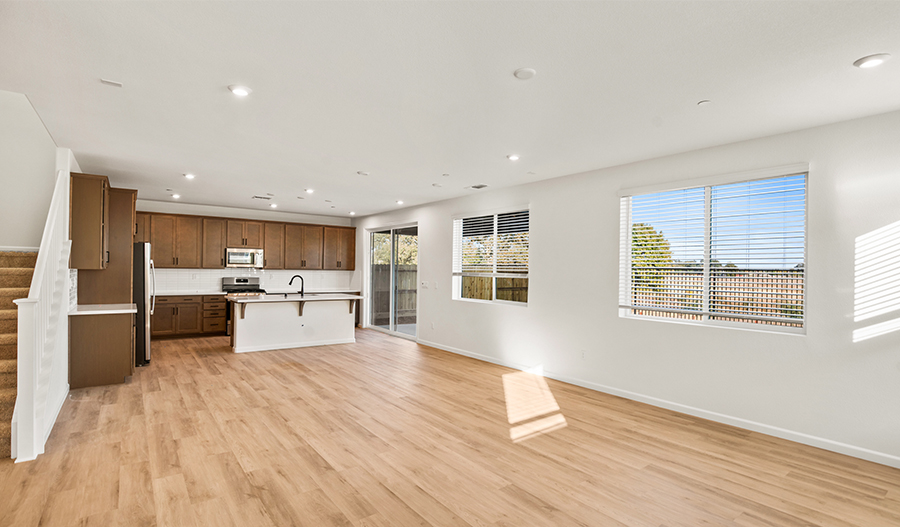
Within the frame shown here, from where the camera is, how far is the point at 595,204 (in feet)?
17.0

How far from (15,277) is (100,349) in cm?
116

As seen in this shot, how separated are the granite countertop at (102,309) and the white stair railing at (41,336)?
457mm

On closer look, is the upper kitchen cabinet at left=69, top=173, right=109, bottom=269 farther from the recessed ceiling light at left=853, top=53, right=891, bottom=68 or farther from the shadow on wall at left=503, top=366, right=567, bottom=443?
the recessed ceiling light at left=853, top=53, right=891, bottom=68

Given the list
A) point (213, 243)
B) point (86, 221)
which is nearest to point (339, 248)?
point (213, 243)

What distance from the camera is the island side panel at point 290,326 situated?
23.2ft

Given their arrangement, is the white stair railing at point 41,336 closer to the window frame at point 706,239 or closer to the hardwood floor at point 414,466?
the hardwood floor at point 414,466

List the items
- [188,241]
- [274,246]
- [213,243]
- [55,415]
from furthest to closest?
[274,246] → [213,243] → [188,241] → [55,415]

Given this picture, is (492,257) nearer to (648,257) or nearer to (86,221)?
(648,257)

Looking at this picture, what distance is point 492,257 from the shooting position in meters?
6.72

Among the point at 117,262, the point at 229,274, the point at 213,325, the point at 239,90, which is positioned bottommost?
the point at 213,325

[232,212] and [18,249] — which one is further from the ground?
[232,212]

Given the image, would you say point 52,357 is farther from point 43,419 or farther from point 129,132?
point 129,132

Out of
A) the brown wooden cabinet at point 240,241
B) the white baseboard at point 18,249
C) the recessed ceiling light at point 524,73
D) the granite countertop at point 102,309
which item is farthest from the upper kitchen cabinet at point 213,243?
the recessed ceiling light at point 524,73

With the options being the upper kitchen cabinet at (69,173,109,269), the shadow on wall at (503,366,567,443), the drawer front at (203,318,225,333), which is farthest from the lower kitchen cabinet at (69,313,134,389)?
the shadow on wall at (503,366,567,443)
